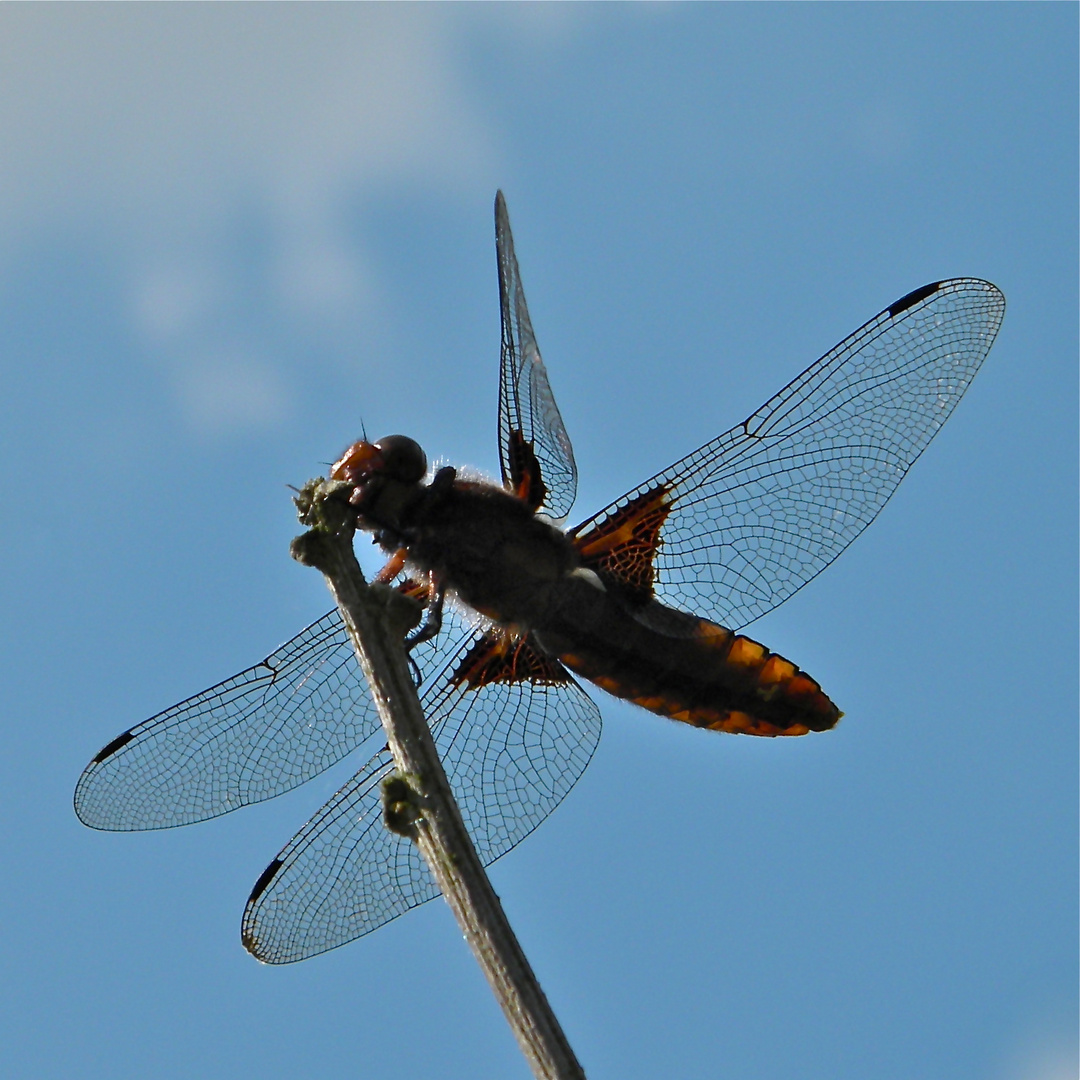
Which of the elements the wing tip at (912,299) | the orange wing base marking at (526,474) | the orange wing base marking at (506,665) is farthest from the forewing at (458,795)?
the wing tip at (912,299)

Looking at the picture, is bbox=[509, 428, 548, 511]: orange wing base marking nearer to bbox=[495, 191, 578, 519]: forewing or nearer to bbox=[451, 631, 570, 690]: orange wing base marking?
bbox=[495, 191, 578, 519]: forewing

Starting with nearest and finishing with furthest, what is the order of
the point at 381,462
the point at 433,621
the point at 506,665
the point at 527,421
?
the point at 433,621 → the point at 381,462 → the point at 527,421 → the point at 506,665

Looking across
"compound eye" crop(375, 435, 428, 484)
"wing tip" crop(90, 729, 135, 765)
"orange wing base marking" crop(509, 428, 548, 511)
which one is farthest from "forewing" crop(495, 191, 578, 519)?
"wing tip" crop(90, 729, 135, 765)

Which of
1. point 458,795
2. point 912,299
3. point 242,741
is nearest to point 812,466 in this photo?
point 912,299

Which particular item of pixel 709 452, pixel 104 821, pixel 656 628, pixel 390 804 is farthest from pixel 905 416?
pixel 104 821

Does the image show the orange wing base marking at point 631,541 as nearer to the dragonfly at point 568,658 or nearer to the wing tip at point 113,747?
the dragonfly at point 568,658

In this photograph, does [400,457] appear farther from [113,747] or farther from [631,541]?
[113,747]
